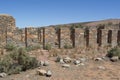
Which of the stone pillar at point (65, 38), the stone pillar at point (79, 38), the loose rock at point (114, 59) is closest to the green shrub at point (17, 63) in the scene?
the loose rock at point (114, 59)

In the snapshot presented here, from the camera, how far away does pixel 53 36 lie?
1504 cm

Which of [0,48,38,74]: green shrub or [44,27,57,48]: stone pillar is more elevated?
[44,27,57,48]: stone pillar

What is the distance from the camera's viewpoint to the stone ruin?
13.6m

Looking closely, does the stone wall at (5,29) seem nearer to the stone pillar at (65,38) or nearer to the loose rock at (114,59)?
the stone pillar at (65,38)

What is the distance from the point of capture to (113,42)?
54.7 ft

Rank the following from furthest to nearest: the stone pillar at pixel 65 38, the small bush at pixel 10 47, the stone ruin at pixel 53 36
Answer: the stone pillar at pixel 65 38 → the stone ruin at pixel 53 36 → the small bush at pixel 10 47

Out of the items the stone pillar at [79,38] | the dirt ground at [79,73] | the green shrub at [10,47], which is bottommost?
the dirt ground at [79,73]

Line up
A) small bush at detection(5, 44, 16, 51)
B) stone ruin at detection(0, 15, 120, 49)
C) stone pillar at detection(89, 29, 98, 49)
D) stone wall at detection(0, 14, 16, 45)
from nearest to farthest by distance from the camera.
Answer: small bush at detection(5, 44, 16, 51) < stone wall at detection(0, 14, 16, 45) < stone ruin at detection(0, 15, 120, 49) < stone pillar at detection(89, 29, 98, 49)

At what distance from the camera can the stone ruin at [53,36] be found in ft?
44.7

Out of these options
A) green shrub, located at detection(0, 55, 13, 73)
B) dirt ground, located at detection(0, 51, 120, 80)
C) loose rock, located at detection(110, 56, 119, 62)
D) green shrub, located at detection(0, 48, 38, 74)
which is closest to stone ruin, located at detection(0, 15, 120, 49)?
loose rock, located at detection(110, 56, 119, 62)

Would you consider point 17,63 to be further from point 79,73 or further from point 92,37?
point 92,37

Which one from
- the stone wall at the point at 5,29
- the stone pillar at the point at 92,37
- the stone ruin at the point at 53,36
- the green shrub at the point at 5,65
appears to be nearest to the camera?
the green shrub at the point at 5,65

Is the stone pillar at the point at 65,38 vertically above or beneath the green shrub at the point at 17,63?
above

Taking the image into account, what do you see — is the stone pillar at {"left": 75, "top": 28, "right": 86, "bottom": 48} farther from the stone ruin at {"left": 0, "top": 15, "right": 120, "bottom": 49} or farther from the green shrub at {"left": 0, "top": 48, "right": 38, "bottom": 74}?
the green shrub at {"left": 0, "top": 48, "right": 38, "bottom": 74}
